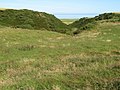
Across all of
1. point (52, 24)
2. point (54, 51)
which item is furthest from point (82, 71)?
point (52, 24)

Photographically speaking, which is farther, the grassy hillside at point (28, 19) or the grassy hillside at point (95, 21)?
the grassy hillside at point (28, 19)

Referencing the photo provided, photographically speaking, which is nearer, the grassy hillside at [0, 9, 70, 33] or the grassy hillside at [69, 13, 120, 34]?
the grassy hillside at [69, 13, 120, 34]

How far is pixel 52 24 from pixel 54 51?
60.3 metres

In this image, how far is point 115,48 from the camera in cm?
3225

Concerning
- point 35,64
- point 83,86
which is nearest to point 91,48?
point 35,64

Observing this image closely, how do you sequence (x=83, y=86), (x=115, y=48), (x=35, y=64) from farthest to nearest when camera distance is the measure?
(x=115, y=48)
(x=35, y=64)
(x=83, y=86)

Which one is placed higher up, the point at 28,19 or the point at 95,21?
the point at 95,21

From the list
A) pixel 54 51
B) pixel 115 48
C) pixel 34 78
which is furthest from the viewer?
pixel 115 48

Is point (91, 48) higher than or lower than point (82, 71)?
lower

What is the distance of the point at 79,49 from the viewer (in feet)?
103

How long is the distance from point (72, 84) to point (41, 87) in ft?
4.06

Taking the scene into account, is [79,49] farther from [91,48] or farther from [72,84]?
[72,84]

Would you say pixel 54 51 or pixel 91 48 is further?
pixel 91 48

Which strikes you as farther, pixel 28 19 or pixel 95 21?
pixel 28 19
